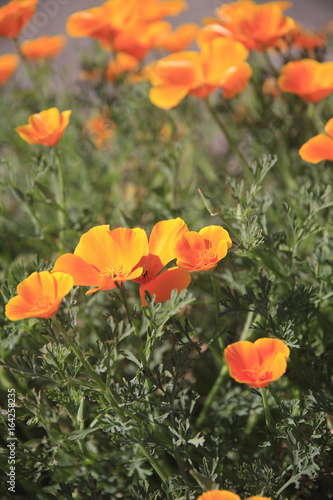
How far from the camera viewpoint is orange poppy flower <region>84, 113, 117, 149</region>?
1.41m

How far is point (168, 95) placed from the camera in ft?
3.25

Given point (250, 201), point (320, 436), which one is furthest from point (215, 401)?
point (250, 201)

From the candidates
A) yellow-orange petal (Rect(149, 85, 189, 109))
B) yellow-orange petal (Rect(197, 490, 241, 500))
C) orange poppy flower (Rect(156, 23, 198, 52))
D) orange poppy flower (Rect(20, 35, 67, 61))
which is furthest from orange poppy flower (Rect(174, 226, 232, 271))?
orange poppy flower (Rect(20, 35, 67, 61))

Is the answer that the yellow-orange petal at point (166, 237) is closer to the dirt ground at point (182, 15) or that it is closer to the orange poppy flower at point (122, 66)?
the orange poppy flower at point (122, 66)

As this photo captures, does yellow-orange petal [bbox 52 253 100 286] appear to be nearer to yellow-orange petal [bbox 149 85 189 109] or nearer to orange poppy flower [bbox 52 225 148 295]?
orange poppy flower [bbox 52 225 148 295]

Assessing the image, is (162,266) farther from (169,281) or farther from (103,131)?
(103,131)

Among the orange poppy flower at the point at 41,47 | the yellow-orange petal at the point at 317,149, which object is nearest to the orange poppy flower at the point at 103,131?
the orange poppy flower at the point at 41,47

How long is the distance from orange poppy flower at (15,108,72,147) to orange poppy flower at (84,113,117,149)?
56 centimetres

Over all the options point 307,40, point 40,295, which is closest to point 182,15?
point 307,40

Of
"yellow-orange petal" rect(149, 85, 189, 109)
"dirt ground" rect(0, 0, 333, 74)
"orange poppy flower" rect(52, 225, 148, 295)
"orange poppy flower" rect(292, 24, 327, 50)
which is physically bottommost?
"dirt ground" rect(0, 0, 333, 74)

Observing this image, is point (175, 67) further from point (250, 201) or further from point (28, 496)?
point (28, 496)

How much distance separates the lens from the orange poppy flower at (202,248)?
615 millimetres

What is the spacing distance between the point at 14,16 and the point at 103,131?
0.44m

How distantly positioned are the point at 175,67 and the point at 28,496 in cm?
83
